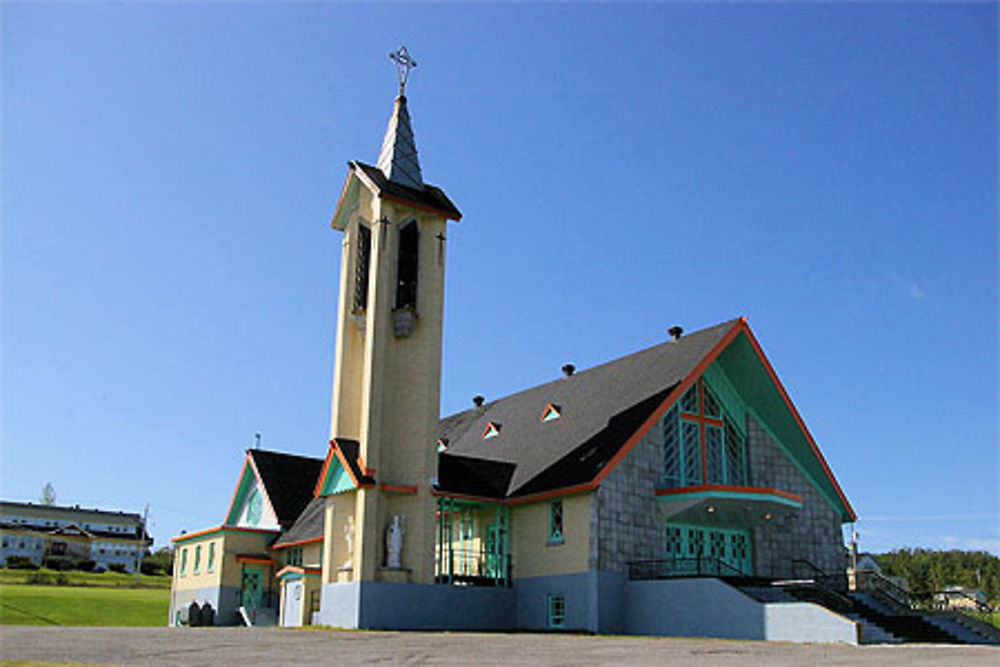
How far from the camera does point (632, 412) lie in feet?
96.1

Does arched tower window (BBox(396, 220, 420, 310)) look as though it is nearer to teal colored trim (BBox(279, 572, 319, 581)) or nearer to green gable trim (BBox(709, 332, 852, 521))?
teal colored trim (BBox(279, 572, 319, 581))

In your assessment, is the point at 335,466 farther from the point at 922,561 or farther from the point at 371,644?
the point at 922,561

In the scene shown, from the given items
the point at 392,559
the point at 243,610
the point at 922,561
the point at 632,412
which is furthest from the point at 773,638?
the point at 922,561

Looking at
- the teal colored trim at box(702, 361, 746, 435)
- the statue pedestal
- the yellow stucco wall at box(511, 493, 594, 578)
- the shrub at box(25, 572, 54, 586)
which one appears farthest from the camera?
the shrub at box(25, 572, 54, 586)

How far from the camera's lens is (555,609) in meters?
27.8

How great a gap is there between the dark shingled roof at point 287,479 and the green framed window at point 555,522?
14.2 meters

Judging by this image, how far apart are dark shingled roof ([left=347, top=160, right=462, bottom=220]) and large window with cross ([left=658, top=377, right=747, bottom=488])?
983 centimetres

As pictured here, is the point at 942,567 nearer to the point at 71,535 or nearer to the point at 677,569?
the point at 677,569

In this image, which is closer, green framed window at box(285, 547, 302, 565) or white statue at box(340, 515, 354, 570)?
white statue at box(340, 515, 354, 570)

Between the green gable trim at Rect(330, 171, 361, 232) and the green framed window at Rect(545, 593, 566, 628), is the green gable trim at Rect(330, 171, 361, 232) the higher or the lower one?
the higher one

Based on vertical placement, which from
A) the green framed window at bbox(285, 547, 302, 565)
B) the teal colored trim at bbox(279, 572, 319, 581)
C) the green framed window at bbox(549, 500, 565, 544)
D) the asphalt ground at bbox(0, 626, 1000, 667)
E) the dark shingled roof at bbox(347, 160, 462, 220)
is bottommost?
the asphalt ground at bbox(0, 626, 1000, 667)

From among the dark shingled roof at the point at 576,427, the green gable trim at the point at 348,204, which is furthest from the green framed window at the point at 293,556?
the green gable trim at the point at 348,204

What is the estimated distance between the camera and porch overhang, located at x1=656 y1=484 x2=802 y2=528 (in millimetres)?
27297

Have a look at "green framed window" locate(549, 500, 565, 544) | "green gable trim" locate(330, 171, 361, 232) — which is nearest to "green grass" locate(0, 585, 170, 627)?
"green gable trim" locate(330, 171, 361, 232)
